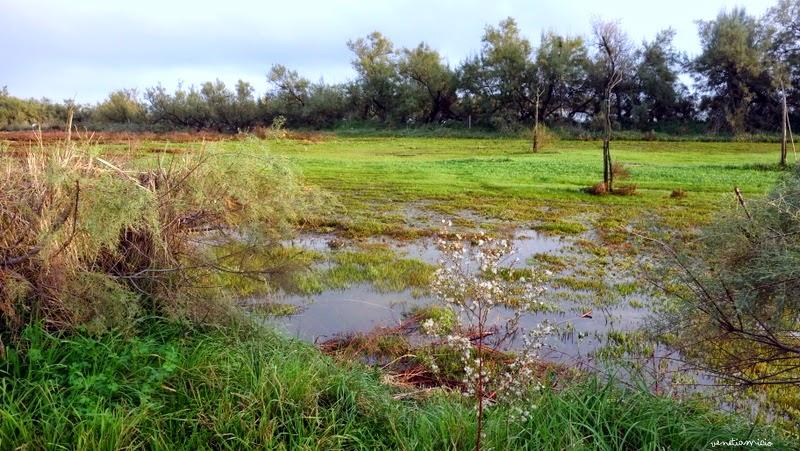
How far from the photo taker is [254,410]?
3.51 meters

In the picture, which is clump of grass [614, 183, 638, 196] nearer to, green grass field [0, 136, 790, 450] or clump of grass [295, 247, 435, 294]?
clump of grass [295, 247, 435, 294]

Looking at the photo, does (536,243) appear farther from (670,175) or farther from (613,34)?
(670,175)

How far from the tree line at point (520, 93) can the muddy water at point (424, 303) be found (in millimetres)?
30620

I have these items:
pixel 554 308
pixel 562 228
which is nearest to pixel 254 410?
pixel 554 308

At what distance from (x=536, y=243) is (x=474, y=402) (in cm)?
684

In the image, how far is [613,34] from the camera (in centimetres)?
1551

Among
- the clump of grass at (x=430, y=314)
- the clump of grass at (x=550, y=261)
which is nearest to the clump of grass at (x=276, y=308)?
the clump of grass at (x=430, y=314)

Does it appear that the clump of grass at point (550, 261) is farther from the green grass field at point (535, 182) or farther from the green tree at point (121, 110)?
the green tree at point (121, 110)

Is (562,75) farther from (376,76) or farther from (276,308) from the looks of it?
(276,308)

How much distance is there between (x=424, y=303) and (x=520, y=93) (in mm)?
45186

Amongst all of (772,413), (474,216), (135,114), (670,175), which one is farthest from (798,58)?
(135,114)

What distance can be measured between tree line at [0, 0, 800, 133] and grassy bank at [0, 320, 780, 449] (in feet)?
112

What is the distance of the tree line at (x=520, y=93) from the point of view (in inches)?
1629

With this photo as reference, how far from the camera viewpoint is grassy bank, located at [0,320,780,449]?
10.7 feet
